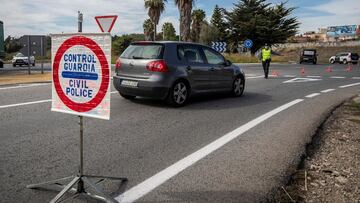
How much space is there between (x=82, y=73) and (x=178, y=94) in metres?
5.61

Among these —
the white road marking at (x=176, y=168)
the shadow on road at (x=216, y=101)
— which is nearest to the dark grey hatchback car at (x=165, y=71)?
the shadow on road at (x=216, y=101)

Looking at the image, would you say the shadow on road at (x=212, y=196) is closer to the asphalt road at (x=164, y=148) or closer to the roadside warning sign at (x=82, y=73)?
the asphalt road at (x=164, y=148)

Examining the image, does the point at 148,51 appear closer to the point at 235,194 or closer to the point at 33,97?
the point at 33,97

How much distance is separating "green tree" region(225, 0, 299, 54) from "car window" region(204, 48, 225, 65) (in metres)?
54.2

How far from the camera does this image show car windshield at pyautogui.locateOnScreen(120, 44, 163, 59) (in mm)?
8995

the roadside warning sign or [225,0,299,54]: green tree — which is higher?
[225,0,299,54]: green tree

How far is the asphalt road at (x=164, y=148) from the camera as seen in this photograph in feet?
13.0

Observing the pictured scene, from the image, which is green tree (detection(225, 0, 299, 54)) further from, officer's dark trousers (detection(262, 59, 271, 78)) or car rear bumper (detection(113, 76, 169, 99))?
car rear bumper (detection(113, 76, 169, 99))

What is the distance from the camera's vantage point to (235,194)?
3.86 m

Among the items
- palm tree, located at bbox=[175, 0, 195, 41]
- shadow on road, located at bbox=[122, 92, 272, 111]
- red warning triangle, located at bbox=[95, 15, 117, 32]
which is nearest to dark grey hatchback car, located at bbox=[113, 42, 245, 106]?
shadow on road, located at bbox=[122, 92, 272, 111]

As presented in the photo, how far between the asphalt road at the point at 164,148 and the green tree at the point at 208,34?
64.7 metres

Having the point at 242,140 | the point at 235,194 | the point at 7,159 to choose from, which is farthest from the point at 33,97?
the point at 235,194

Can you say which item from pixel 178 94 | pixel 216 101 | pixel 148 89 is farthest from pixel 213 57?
pixel 148 89

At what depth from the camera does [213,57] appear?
34.5ft
